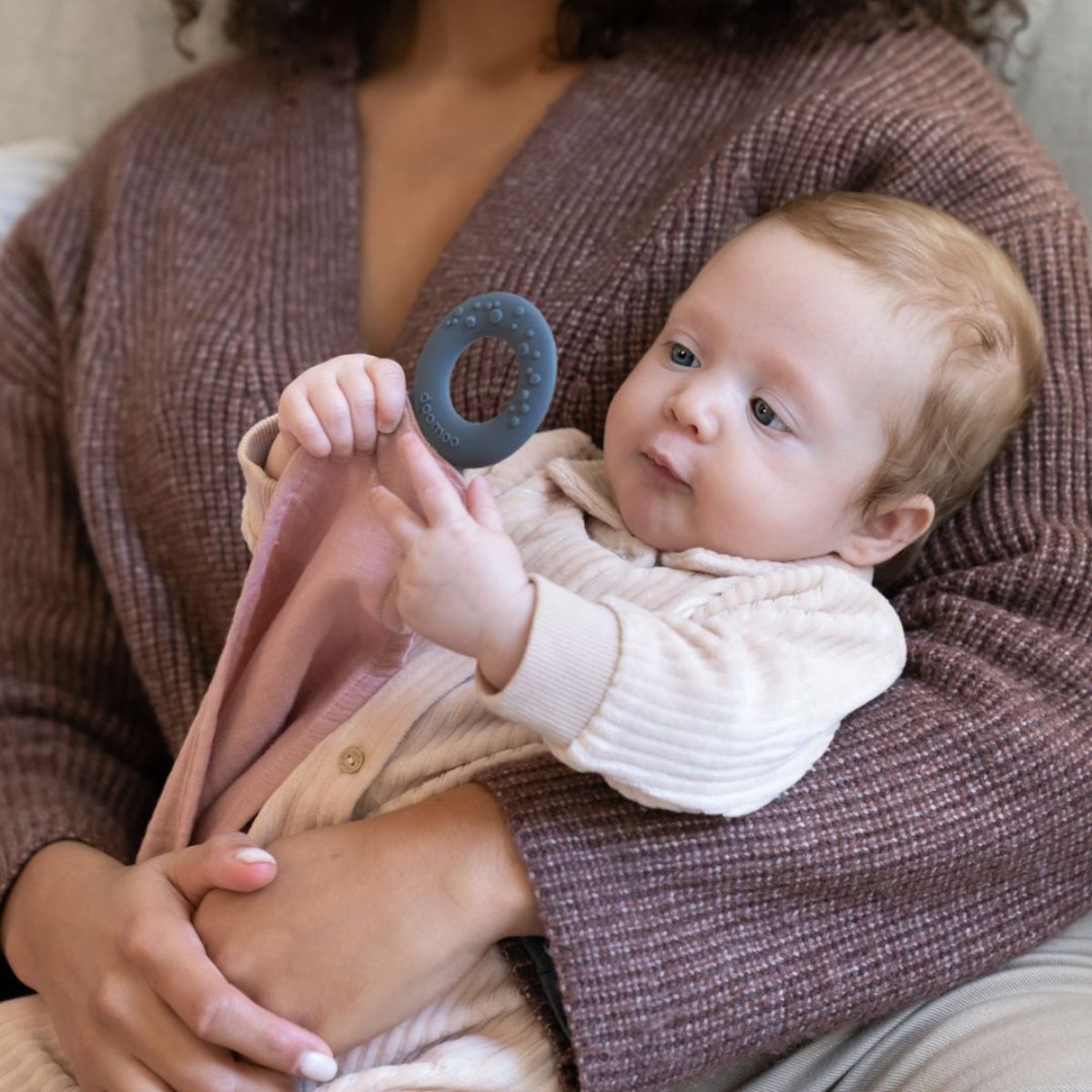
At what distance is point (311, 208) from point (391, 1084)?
0.80 meters

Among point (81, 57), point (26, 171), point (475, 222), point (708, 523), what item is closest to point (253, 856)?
point (708, 523)

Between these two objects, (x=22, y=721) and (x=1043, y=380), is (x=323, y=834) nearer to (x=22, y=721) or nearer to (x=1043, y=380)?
(x=22, y=721)

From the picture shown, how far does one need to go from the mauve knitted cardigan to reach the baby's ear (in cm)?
5

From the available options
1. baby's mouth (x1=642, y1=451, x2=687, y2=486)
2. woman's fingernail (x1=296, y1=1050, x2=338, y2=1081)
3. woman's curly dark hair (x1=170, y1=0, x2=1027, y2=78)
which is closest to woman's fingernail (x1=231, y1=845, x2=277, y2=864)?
woman's fingernail (x1=296, y1=1050, x2=338, y2=1081)

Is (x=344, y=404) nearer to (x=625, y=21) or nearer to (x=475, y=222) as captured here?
(x=475, y=222)

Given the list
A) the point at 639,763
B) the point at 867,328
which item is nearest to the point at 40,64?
the point at 867,328

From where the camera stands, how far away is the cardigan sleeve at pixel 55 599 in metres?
1.16

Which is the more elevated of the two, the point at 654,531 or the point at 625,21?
the point at 625,21

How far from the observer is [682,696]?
721 mm

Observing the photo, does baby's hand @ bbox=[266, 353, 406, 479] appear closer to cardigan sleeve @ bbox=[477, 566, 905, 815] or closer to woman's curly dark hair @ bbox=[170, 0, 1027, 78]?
cardigan sleeve @ bbox=[477, 566, 905, 815]

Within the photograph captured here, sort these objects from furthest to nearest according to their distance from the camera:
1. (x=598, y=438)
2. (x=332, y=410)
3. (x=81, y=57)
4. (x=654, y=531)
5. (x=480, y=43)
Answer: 1. (x=81, y=57)
2. (x=480, y=43)
3. (x=598, y=438)
4. (x=654, y=531)
5. (x=332, y=410)

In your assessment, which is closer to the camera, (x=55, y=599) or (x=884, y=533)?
(x=884, y=533)

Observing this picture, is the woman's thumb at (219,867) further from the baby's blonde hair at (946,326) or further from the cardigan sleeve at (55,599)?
the baby's blonde hair at (946,326)

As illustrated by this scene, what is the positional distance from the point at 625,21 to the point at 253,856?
Answer: 2.82ft
